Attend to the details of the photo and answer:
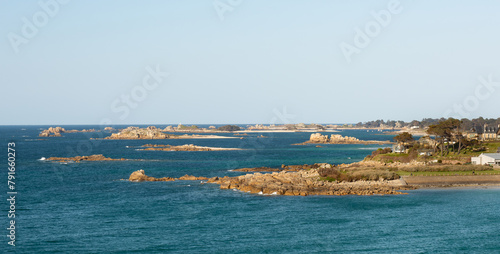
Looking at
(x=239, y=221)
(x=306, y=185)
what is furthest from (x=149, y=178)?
(x=239, y=221)

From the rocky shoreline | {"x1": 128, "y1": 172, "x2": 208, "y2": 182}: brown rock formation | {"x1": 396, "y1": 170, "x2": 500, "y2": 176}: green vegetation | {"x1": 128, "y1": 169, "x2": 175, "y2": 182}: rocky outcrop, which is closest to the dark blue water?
the rocky shoreline

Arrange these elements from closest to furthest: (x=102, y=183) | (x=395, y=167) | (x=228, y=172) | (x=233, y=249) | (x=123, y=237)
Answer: (x=233, y=249), (x=123, y=237), (x=102, y=183), (x=395, y=167), (x=228, y=172)

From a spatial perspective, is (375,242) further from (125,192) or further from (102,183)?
(102,183)

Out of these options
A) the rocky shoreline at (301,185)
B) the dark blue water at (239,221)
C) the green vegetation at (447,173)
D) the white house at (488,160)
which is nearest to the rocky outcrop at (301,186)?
the rocky shoreline at (301,185)

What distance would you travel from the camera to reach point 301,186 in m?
61.9

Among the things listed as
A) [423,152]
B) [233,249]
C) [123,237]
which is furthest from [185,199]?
[423,152]

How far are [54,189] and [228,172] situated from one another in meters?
26.3

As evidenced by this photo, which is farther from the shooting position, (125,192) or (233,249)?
(125,192)

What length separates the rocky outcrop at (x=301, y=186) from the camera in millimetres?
58844

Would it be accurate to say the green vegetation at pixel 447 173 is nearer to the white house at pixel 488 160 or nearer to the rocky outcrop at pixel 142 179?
the white house at pixel 488 160

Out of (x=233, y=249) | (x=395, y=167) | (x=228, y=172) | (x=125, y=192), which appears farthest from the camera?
(x=228, y=172)

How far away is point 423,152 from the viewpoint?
297ft

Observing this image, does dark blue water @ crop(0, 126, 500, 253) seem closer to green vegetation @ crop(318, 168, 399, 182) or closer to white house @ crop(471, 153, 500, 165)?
green vegetation @ crop(318, 168, 399, 182)

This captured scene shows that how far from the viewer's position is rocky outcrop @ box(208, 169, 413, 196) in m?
58.8
